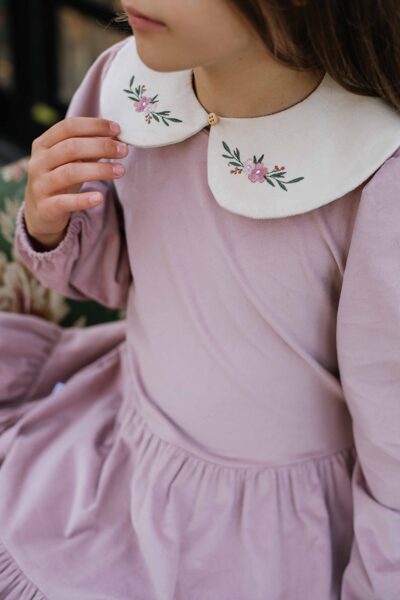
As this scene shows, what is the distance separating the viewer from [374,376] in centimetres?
77

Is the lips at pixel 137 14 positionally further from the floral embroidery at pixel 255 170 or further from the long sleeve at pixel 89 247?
the long sleeve at pixel 89 247

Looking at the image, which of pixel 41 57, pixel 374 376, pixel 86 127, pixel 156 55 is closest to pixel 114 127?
pixel 86 127

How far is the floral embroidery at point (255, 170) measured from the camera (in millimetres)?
720

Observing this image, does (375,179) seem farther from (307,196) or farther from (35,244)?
(35,244)

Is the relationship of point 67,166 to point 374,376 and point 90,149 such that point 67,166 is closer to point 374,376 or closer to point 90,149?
point 90,149

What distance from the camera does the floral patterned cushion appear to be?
113cm

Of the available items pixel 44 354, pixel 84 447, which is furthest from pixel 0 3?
pixel 84 447

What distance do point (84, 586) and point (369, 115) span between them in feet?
1.65

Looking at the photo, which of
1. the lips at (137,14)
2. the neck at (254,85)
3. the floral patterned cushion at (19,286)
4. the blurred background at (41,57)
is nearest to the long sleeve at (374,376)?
the neck at (254,85)

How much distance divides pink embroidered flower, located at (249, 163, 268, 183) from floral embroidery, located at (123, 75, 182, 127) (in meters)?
0.09

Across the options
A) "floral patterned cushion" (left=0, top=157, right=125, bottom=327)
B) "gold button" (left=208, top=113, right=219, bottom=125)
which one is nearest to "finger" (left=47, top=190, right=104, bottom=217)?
"gold button" (left=208, top=113, right=219, bottom=125)

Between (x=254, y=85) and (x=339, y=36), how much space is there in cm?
10

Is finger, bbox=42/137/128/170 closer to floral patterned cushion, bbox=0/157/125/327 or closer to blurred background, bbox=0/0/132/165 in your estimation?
floral patterned cushion, bbox=0/157/125/327

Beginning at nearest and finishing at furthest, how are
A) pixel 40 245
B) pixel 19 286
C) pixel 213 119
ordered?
pixel 213 119
pixel 40 245
pixel 19 286
